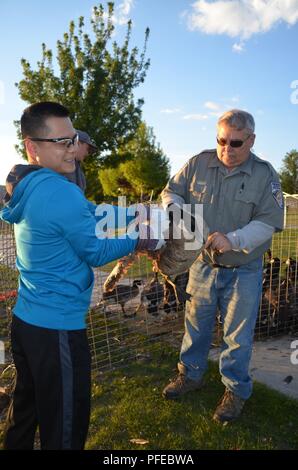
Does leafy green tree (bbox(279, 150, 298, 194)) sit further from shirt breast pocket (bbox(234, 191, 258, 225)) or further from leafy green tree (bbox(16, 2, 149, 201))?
shirt breast pocket (bbox(234, 191, 258, 225))

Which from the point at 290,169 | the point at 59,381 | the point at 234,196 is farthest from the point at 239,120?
the point at 290,169

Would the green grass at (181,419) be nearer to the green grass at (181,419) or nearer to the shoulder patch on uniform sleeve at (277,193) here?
the green grass at (181,419)

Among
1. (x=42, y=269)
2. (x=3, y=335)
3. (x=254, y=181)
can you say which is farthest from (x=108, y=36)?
(x=42, y=269)

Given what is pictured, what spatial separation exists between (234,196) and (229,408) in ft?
5.82

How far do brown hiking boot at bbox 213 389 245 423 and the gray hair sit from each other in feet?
7.28

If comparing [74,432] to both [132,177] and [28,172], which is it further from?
[132,177]

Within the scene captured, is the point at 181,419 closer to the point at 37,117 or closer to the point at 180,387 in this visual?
the point at 180,387

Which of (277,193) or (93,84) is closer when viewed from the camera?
(277,193)

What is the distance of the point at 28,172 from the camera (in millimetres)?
2154

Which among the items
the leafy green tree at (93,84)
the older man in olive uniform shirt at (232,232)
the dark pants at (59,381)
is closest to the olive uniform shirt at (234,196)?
the older man in olive uniform shirt at (232,232)

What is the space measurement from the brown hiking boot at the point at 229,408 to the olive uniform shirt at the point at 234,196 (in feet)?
3.81

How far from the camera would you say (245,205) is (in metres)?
3.31

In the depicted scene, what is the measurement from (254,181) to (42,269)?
1.89 meters

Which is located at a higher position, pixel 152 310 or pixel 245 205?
pixel 245 205
